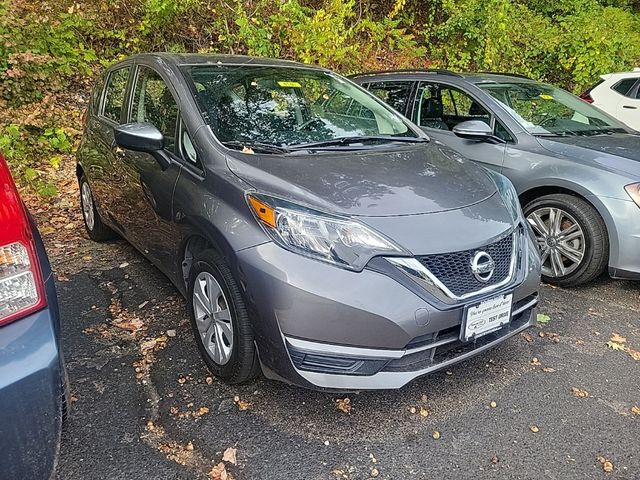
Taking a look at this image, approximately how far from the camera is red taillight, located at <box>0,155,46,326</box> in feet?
4.89

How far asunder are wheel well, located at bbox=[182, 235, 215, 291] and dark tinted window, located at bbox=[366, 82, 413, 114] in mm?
2794

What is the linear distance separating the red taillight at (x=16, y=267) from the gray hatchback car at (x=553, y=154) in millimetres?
3334

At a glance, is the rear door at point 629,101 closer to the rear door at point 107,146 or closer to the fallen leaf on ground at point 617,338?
the fallen leaf on ground at point 617,338

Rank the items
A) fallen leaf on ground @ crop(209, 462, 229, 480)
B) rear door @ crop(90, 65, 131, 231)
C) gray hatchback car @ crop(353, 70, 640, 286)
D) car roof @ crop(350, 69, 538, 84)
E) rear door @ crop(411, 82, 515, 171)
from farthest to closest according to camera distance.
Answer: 1. car roof @ crop(350, 69, 538, 84)
2. rear door @ crop(411, 82, 515, 171)
3. rear door @ crop(90, 65, 131, 231)
4. gray hatchback car @ crop(353, 70, 640, 286)
5. fallen leaf on ground @ crop(209, 462, 229, 480)

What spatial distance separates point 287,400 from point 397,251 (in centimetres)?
96

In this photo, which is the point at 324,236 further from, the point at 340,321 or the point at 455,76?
the point at 455,76

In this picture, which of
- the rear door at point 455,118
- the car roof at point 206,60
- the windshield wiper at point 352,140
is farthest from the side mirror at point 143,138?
the rear door at point 455,118

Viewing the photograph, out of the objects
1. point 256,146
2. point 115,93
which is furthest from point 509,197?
point 115,93

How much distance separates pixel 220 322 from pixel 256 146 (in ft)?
3.09

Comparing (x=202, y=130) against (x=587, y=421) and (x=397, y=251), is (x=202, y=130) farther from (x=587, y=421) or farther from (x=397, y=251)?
(x=587, y=421)

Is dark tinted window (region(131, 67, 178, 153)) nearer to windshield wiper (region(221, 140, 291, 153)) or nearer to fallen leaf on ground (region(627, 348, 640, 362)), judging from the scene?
windshield wiper (region(221, 140, 291, 153))

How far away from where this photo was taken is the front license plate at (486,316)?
2322mm

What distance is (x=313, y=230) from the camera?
2.27 meters

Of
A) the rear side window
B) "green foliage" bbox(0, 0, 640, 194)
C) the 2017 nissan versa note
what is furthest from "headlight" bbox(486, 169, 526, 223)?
"green foliage" bbox(0, 0, 640, 194)
